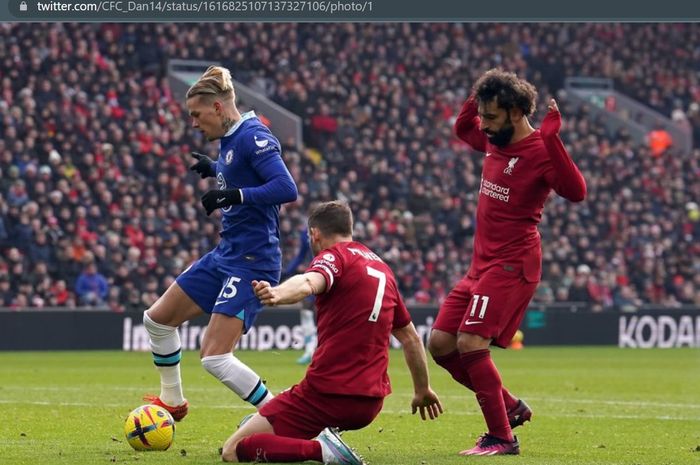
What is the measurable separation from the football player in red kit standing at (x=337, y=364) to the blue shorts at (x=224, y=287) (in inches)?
44.6

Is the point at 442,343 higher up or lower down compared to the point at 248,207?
lower down

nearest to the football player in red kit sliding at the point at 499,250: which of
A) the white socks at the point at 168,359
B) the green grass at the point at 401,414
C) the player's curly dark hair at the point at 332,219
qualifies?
the green grass at the point at 401,414

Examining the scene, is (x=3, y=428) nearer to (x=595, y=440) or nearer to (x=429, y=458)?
(x=429, y=458)

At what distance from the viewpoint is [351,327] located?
7.50m

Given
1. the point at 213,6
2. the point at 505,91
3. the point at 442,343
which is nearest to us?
the point at 505,91

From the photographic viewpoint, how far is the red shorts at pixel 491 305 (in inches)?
344

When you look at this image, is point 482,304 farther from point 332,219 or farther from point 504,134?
point 332,219

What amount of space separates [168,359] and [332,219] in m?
2.32

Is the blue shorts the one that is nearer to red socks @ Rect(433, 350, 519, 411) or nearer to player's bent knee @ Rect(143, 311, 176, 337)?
player's bent knee @ Rect(143, 311, 176, 337)

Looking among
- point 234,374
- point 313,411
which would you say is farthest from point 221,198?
point 313,411

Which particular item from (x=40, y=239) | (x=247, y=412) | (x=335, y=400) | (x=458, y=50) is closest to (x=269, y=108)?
(x=458, y=50)

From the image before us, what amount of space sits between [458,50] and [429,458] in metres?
29.5

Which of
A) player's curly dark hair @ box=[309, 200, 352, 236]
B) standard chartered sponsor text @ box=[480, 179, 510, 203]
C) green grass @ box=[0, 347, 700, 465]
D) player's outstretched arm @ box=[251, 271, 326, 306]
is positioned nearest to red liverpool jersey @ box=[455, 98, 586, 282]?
standard chartered sponsor text @ box=[480, 179, 510, 203]

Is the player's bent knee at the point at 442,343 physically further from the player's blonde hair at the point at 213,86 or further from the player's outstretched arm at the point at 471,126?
the player's blonde hair at the point at 213,86
